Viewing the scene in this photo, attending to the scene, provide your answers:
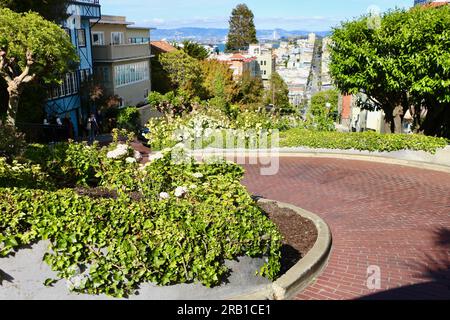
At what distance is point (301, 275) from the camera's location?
645 cm

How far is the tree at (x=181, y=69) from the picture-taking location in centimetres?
4306

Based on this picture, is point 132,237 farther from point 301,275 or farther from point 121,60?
point 121,60

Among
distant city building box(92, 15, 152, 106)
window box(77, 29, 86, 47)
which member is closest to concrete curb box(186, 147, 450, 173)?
window box(77, 29, 86, 47)

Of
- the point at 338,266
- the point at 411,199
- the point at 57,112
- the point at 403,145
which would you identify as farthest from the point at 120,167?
the point at 57,112

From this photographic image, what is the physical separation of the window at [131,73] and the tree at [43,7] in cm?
1059

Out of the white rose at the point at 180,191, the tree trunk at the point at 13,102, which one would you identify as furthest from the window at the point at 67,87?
the white rose at the point at 180,191

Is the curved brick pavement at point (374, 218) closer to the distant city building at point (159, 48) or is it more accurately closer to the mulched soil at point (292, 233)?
the mulched soil at point (292, 233)

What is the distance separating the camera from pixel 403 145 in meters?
15.2

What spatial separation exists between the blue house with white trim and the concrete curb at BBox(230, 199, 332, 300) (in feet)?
75.0

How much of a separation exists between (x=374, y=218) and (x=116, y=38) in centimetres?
3276

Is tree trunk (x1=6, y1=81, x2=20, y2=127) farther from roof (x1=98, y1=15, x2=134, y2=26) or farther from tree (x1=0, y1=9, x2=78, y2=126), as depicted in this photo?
roof (x1=98, y1=15, x2=134, y2=26)

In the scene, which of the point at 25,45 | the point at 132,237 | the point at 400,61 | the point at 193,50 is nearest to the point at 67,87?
the point at 25,45
